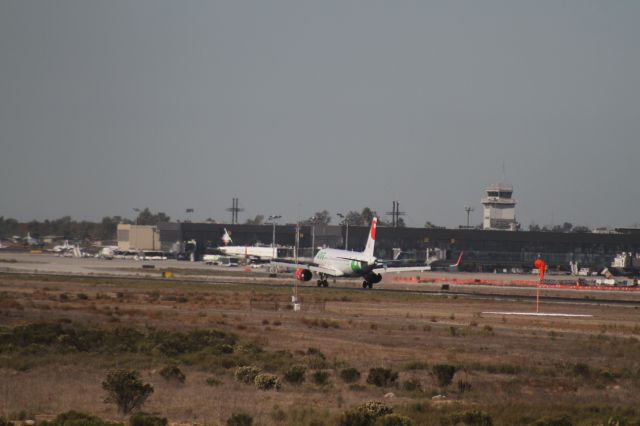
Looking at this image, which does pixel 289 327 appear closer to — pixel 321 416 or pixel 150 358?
pixel 150 358

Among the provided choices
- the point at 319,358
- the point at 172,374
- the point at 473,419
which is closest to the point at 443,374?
the point at 319,358

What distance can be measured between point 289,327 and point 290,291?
38058 mm

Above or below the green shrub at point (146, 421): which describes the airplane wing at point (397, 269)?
above

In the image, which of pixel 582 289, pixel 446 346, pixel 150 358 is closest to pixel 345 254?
pixel 582 289

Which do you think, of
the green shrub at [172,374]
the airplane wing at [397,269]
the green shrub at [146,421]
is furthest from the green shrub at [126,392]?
the airplane wing at [397,269]

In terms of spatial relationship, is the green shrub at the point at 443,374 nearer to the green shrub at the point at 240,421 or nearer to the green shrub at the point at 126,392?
the green shrub at the point at 126,392

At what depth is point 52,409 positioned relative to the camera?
2839 centimetres

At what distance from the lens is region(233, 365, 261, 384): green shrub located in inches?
1399

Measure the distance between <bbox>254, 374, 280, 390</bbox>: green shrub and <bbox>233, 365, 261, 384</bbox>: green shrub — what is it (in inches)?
41.9

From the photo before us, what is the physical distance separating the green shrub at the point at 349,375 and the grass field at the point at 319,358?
0.26 ft

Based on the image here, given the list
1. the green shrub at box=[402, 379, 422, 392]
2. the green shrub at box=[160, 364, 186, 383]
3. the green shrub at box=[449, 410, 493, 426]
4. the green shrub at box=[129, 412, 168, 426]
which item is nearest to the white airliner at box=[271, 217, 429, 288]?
the green shrub at box=[160, 364, 186, 383]

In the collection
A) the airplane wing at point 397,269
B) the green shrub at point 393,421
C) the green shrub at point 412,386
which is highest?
the airplane wing at point 397,269

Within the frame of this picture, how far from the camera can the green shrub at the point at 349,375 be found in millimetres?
36031

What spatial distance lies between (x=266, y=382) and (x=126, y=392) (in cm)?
640
